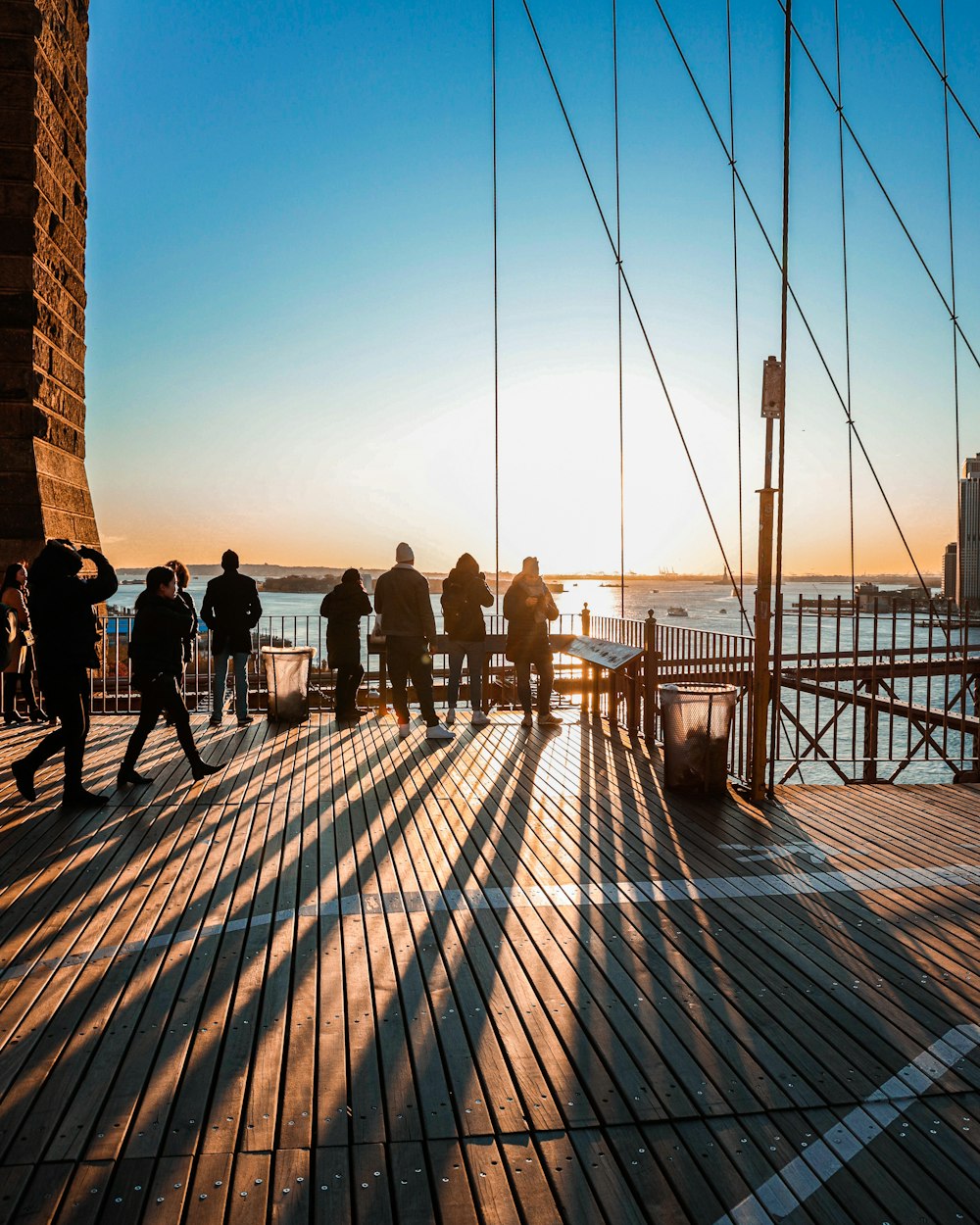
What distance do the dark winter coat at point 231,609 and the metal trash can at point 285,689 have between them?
1.84ft

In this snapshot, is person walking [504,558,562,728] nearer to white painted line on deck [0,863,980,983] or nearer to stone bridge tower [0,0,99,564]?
white painted line on deck [0,863,980,983]

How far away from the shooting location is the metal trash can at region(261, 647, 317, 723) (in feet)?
33.4

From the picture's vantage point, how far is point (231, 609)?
9.58 metres

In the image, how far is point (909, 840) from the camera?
5793mm

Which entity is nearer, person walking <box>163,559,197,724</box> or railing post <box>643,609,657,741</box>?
person walking <box>163,559,197,724</box>

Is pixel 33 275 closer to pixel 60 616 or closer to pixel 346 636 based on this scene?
pixel 346 636

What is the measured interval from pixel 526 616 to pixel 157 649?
14.4 ft

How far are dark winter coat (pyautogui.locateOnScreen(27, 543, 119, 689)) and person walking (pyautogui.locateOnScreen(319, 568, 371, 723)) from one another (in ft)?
14.7

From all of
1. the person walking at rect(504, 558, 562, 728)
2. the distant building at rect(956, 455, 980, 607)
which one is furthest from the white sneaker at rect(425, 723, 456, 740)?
the distant building at rect(956, 455, 980, 607)

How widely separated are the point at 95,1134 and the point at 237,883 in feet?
7.44

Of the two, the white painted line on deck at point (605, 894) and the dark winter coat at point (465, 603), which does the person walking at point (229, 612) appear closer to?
the dark winter coat at point (465, 603)

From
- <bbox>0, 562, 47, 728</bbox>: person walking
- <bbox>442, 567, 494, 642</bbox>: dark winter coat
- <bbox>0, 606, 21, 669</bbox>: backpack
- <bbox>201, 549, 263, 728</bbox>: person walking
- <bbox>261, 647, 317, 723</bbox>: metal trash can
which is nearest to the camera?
<bbox>0, 606, 21, 669</bbox>: backpack

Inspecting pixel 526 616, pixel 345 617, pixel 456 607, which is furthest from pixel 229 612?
pixel 526 616

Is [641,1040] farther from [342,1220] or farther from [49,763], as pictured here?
[49,763]
